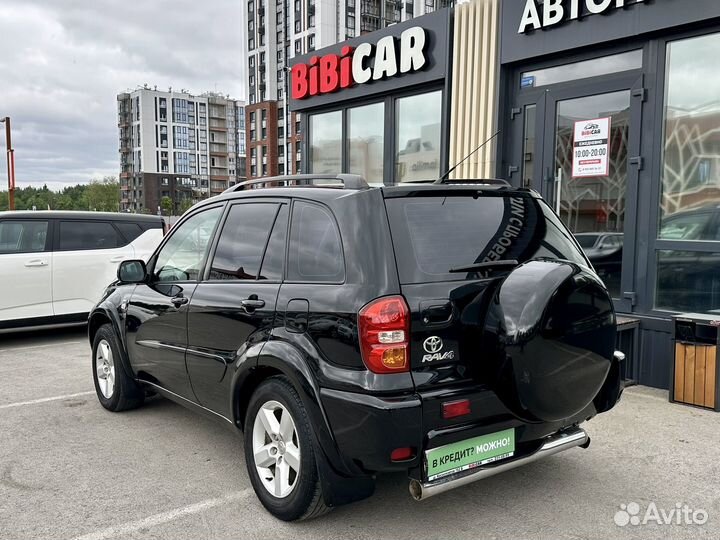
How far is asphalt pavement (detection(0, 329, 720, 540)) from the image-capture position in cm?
329

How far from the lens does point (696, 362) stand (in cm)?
Result: 544

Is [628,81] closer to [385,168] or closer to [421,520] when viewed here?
[385,168]

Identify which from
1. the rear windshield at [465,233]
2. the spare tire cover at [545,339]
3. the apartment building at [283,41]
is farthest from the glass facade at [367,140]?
the apartment building at [283,41]

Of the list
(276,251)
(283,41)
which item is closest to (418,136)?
(276,251)

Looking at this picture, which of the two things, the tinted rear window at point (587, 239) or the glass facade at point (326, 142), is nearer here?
the tinted rear window at point (587, 239)

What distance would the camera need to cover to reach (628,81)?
6.38 meters

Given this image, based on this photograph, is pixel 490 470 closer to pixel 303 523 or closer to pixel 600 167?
pixel 303 523

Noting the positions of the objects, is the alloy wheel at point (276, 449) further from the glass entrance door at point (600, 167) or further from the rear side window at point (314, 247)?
the glass entrance door at point (600, 167)

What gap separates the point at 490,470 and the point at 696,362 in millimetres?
3333

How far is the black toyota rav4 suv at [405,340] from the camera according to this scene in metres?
2.87

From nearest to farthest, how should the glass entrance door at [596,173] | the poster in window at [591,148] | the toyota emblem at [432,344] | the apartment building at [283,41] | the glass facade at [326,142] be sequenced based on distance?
the toyota emblem at [432,344] < the glass entrance door at [596,173] < the poster in window at [591,148] < the glass facade at [326,142] < the apartment building at [283,41]

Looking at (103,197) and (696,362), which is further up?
(103,197)

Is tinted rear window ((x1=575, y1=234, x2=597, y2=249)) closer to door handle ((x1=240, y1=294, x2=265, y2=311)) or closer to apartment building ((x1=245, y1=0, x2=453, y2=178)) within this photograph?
door handle ((x1=240, y1=294, x2=265, y2=311))

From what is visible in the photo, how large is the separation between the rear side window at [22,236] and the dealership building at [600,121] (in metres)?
5.12
